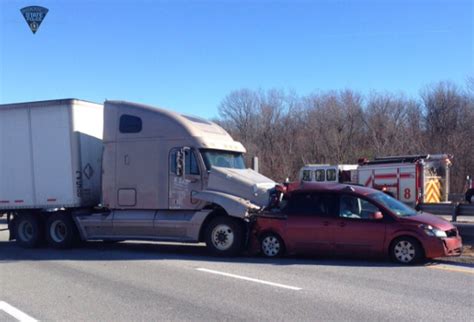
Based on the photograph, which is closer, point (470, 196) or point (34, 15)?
point (34, 15)

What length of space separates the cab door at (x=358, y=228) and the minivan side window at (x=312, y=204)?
0.71ft

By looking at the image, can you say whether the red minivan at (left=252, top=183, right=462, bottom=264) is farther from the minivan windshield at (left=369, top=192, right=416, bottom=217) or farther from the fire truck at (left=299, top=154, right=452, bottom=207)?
the fire truck at (left=299, top=154, right=452, bottom=207)

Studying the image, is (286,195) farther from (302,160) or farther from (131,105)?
(302,160)

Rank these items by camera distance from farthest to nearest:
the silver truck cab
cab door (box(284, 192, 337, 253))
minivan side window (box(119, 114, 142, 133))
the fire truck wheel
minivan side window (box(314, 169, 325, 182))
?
1. minivan side window (box(314, 169, 325, 182))
2. the fire truck wheel
3. minivan side window (box(119, 114, 142, 133))
4. the silver truck cab
5. cab door (box(284, 192, 337, 253))

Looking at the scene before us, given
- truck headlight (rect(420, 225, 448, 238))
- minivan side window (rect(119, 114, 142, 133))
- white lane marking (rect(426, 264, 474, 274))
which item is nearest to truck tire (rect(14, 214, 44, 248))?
minivan side window (rect(119, 114, 142, 133))

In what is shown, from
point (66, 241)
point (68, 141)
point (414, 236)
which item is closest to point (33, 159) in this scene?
point (68, 141)

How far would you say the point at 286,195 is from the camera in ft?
40.6

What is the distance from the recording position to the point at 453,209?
14953 millimetres

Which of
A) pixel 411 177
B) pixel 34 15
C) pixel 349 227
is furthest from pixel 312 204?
pixel 411 177

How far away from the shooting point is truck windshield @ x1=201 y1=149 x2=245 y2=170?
13102 millimetres

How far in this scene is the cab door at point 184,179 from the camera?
13.0m

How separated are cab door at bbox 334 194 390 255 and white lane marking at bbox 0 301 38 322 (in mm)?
6377

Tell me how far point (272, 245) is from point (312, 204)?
126cm

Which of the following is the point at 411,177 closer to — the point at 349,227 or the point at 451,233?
the point at 451,233
